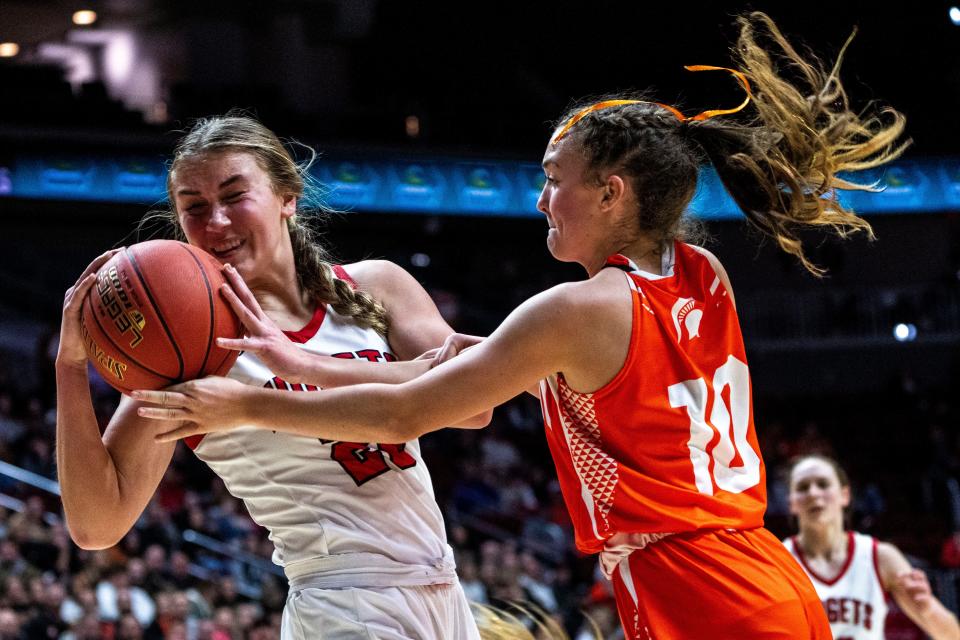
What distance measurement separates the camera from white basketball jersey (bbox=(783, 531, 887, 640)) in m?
5.07

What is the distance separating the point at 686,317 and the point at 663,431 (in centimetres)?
24

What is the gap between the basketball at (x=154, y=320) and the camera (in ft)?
7.38

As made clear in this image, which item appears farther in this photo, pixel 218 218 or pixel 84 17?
pixel 84 17

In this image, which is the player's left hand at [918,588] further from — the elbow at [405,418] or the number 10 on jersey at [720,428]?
the elbow at [405,418]

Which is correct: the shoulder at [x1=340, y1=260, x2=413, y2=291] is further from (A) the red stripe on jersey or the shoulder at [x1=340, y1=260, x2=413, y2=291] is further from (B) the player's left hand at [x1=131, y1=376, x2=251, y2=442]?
(B) the player's left hand at [x1=131, y1=376, x2=251, y2=442]

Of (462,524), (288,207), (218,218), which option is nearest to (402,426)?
(218,218)

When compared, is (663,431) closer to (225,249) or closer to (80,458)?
(225,249)

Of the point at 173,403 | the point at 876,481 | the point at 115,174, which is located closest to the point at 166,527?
the point at 115,174

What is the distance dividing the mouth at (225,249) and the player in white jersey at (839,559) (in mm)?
3321

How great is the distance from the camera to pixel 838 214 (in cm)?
248

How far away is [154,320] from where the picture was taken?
2256mm

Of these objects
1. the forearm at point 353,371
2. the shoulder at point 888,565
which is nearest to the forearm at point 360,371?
the forearm at point 353,371

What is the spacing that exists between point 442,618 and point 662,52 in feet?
50.7

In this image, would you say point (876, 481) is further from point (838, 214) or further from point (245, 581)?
point (838, 214)
